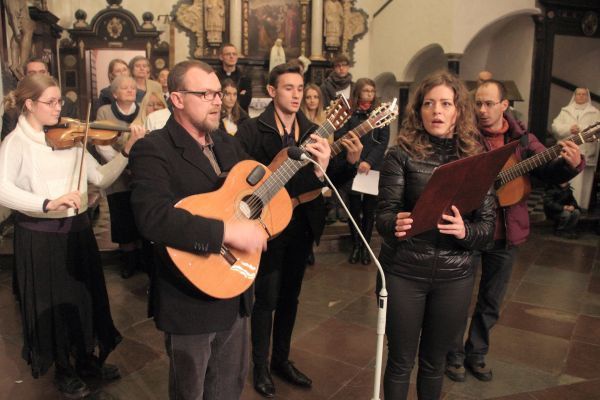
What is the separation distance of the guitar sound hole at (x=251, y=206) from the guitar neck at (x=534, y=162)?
60.3 inches

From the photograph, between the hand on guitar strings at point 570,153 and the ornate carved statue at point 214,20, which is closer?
the hand on guitar strings at point 570,153

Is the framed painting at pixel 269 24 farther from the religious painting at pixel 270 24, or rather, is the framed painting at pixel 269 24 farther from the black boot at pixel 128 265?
the black boot at pixel 128 265

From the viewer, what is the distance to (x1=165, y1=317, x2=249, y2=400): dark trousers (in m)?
1.95

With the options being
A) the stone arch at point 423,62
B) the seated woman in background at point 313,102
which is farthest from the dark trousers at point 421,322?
the stone arch at point 423,62

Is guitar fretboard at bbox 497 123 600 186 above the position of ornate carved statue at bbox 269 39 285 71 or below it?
below

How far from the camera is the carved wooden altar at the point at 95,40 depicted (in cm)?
1081

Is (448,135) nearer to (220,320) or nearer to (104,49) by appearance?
(220,320)

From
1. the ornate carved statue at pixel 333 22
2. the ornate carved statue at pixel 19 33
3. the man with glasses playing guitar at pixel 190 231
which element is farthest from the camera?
the ornate carved statue at pixel 333 22

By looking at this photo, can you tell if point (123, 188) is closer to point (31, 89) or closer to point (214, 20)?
point (31, 89)

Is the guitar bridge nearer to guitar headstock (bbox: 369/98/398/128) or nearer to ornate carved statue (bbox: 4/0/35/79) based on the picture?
guitar headstock (bbox: 369/98/398/128)

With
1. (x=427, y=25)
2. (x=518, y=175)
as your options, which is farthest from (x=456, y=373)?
(x=427, y=25)

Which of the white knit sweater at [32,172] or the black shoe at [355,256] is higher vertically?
the white knit sweater at [32,172]

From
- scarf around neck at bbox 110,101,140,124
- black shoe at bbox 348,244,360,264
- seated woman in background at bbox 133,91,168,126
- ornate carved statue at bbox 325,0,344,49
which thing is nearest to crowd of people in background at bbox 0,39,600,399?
seated woman in background at bbox 133,91,168,126

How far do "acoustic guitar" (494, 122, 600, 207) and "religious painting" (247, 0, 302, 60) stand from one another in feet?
30.3
